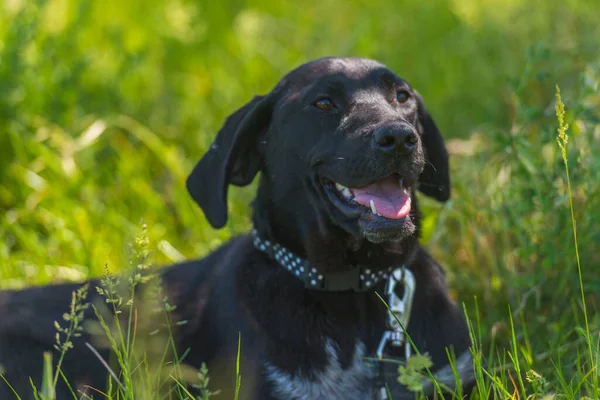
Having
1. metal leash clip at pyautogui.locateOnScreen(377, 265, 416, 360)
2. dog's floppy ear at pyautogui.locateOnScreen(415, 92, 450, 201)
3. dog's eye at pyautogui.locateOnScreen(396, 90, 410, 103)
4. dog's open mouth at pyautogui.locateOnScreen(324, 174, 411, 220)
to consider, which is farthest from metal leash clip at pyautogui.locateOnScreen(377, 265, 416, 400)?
dog's eye at pyautogui.locateOnScreen(396, 90, 410, 103)

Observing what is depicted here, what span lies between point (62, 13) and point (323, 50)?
2106 millimetres

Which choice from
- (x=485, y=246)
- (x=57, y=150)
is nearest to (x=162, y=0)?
(x=57, y=150)

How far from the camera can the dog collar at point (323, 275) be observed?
10.6ft

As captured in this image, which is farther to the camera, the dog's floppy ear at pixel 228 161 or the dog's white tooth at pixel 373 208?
the dog's floppy ear at pixel 228 161

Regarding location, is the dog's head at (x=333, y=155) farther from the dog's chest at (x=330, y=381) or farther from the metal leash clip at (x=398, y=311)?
the dog's chest at (x=330, y=381)

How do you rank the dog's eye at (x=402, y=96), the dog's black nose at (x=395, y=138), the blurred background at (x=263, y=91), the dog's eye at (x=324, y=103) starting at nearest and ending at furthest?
the dog's black nose at (x=395, y=138) → the dog's eye at (x=324, y=103) → the dog's eye at (x=402, y=96) → the blurred background at (x=263, y=91)

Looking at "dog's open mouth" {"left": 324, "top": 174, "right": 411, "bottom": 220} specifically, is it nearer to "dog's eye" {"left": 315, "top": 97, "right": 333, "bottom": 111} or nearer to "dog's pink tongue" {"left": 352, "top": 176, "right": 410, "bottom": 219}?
"dog's pink tongue" {"left": 352, "top": 176, "right": 410, "bottom": 219}

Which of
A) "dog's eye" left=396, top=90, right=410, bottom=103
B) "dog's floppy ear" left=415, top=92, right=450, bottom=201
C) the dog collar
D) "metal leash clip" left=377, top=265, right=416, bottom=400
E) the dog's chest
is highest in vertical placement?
"dog's eye" left=396, top=90, right=410, bottom=103

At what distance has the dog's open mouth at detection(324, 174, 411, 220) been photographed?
3.05 m

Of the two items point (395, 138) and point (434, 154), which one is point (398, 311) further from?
point (434, 154)

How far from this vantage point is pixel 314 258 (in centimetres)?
325

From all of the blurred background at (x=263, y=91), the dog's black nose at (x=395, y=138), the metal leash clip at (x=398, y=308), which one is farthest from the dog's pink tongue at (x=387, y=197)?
the blurred background at (x=263, y=91)

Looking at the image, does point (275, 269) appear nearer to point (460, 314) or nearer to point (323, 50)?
point (460, 314)

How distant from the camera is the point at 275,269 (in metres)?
3.34
